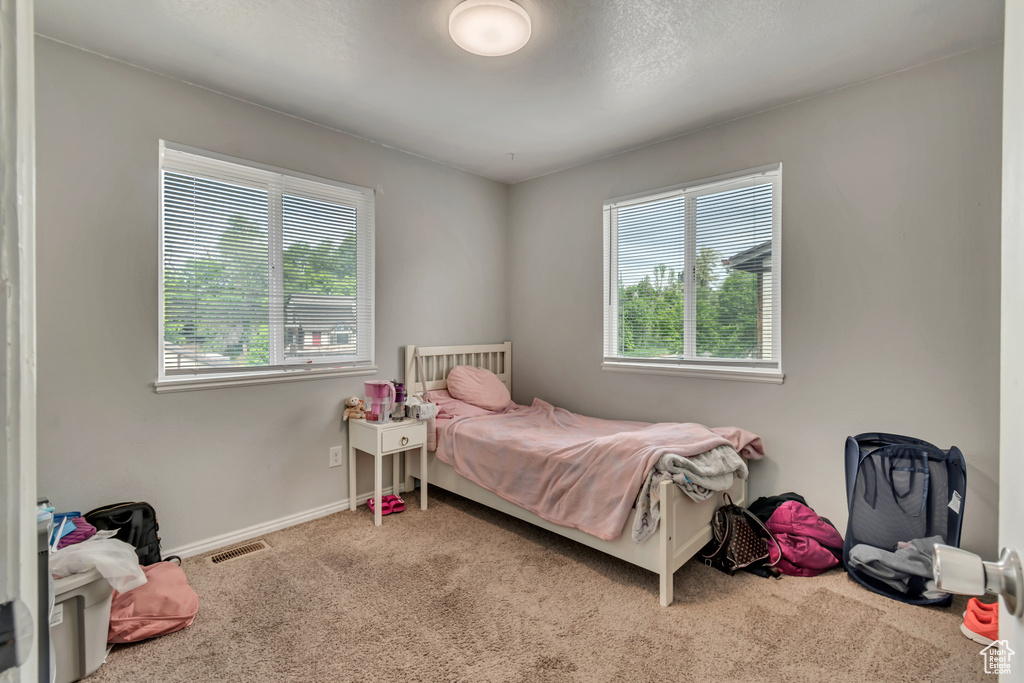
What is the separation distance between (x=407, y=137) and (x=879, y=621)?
3544mm

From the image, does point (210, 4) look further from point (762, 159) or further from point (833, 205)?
point (833, 205)

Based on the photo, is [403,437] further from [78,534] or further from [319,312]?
[78,534]

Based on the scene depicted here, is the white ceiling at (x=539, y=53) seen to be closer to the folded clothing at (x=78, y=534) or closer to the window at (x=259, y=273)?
the window at (x=259, y=273)

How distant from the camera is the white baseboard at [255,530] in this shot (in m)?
2.51

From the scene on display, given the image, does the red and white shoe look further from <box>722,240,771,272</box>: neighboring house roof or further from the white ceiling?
the white ceiling

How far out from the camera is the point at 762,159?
2.83m

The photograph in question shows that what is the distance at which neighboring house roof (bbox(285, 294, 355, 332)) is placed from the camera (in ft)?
9.66

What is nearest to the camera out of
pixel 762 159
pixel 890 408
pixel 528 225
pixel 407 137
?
pixel 890 408

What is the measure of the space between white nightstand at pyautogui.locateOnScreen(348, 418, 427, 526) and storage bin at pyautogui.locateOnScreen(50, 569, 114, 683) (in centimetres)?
134

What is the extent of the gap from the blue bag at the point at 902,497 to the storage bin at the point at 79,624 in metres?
3.12

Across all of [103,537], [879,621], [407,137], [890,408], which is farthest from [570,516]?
[407,137]

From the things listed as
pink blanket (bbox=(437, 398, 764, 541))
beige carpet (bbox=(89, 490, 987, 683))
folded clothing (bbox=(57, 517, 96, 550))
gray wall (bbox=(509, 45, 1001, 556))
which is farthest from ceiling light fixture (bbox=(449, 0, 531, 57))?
folded clothing (bbox=(57, 517, 96, 550))

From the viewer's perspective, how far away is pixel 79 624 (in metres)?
1.67

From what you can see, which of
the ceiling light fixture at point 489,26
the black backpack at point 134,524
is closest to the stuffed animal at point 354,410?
the black backpack at point 134,524
